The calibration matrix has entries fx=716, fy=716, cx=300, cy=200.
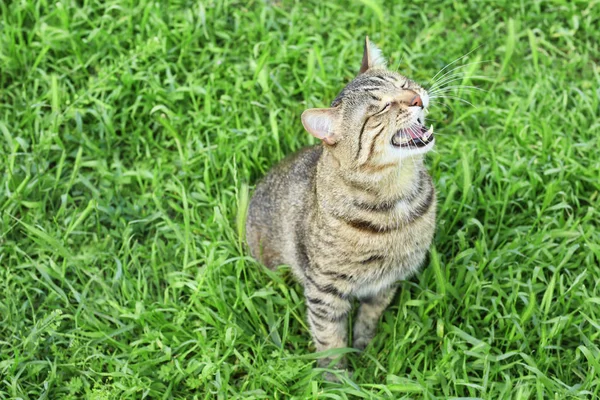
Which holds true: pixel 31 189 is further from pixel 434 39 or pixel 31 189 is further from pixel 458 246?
pixel 434 39

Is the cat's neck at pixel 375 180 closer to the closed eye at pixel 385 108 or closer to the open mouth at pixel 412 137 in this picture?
the open mouth at pixel 412 137

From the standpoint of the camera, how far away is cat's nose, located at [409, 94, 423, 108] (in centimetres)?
321

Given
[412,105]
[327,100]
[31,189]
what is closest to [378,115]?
[412,105]

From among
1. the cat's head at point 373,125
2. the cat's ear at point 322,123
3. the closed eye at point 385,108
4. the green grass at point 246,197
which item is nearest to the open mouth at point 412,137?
the cat's head at point 373,125

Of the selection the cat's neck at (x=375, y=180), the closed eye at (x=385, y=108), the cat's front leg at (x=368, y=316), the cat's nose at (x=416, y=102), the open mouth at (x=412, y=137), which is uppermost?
the cat's nose at (x=416, y=102)

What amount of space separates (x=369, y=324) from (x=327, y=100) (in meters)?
1.56

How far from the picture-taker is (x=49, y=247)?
157 inches

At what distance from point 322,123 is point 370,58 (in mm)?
577

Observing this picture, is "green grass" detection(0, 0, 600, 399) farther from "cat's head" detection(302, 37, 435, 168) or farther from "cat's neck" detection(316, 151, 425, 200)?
"cat's head" detection(302, 37, 435, 168)

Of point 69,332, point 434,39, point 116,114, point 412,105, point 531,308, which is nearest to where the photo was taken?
point 412,105

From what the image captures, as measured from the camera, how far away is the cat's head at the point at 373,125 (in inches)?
124

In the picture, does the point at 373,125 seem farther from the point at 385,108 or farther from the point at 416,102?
the point at 416,102

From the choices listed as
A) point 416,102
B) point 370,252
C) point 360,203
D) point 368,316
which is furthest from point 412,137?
point 368,316

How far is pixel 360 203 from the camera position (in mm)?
3305
